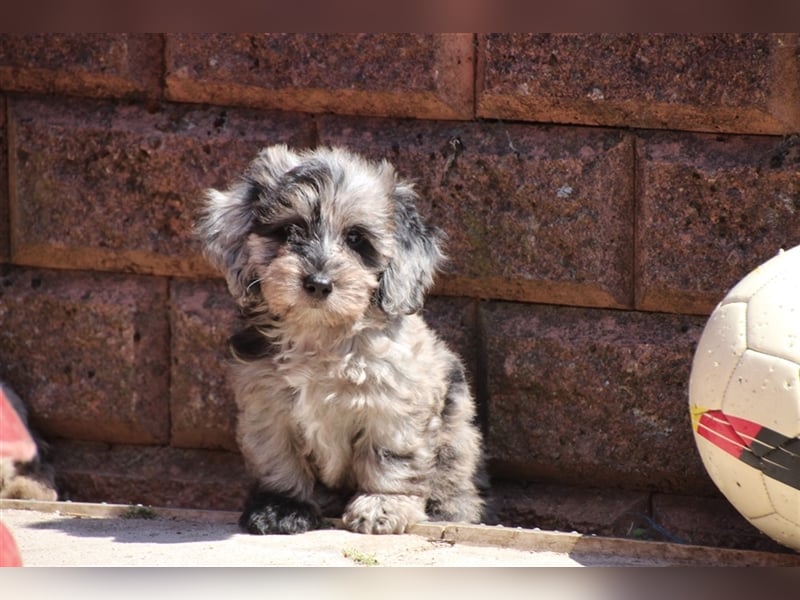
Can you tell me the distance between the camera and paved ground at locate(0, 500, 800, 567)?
4.66 m

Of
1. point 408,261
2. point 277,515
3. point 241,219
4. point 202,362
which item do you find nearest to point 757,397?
point 408,261

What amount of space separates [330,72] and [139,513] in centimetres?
226

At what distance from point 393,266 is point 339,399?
1.97ft

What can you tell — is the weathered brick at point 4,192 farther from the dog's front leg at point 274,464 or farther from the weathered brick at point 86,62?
the dog's front leg at point 274,464

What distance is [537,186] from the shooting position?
19.1 ft

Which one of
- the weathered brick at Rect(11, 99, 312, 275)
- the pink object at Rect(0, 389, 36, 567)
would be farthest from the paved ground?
the weathered brick at Rect(11, 99, 312, 275)

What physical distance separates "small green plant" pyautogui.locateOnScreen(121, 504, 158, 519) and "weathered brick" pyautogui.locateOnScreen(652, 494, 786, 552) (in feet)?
7.89

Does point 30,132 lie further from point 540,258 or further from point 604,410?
point 604,410

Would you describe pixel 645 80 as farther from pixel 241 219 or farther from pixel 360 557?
pixel 360 557

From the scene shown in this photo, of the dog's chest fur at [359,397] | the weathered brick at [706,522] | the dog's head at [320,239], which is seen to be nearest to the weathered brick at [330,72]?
the dog's head at [320,239]

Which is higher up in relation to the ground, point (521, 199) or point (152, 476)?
point (521, 199)

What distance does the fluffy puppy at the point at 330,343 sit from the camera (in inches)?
197

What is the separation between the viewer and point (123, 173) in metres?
6.18

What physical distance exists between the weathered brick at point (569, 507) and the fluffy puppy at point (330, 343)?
0.93m
